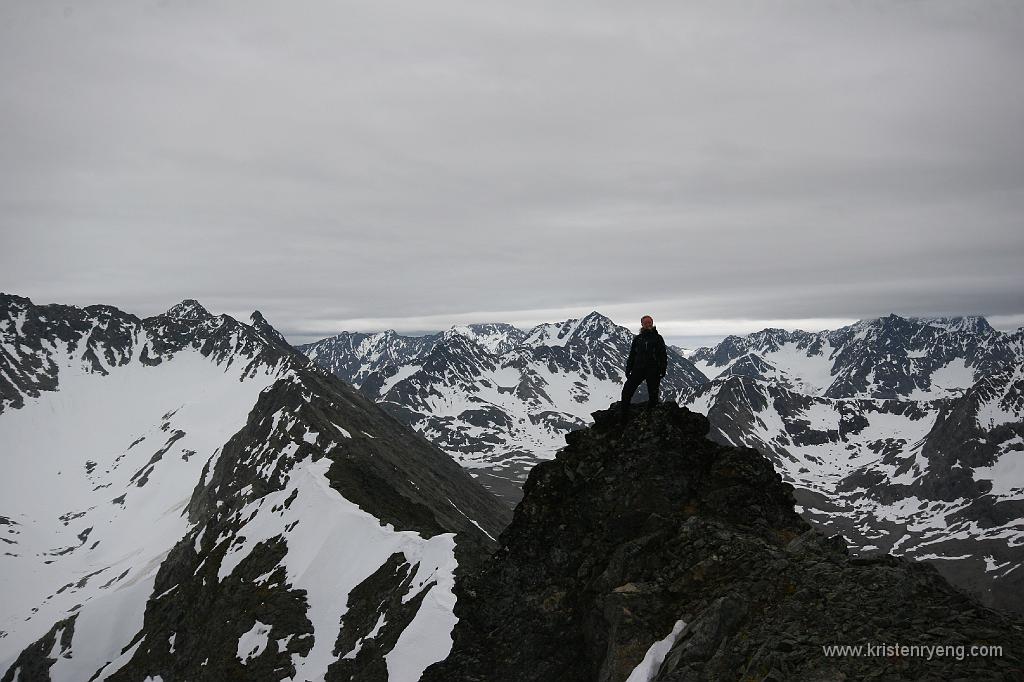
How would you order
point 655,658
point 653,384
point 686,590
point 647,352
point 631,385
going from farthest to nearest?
point 653,384, point 631,385, point 647,352, point 686,590, point 655,658

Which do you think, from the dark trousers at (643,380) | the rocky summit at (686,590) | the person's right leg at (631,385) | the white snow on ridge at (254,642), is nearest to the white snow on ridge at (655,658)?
the rocky summit at (686,590)

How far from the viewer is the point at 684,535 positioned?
18344 mm

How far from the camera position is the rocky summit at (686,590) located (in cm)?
1183

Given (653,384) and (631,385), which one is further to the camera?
(653,384)

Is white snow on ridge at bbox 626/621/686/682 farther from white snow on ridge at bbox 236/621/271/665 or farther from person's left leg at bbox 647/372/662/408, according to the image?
white snow on ridge at bbox 236/621/271/665

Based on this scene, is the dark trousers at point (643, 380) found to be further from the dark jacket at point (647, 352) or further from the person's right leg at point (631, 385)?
the dark jacket at point (647, 352)

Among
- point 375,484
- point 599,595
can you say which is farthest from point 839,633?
point 375,484

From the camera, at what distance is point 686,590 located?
1681cm

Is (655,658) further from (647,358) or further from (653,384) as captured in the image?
(647,358)

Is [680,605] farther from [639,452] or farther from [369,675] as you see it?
[369,675]

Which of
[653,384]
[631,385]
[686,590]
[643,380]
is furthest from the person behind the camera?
[653,384]

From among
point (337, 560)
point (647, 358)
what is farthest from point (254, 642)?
point (647, 358)

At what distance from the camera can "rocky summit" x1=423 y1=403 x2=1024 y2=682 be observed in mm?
11828

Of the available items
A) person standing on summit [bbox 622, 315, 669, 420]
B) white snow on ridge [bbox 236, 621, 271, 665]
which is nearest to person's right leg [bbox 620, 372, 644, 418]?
person standing on summit [bbox 622, 315, 669, 420]
